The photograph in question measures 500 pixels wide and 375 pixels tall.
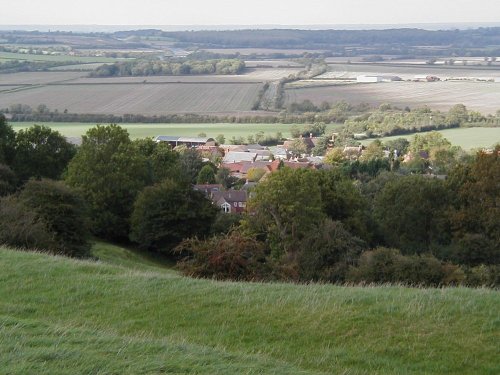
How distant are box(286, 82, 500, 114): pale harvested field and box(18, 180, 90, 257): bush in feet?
263

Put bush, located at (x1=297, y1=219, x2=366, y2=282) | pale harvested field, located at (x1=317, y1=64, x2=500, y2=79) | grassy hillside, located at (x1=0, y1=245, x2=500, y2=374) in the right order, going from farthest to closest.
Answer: pale harvested field, located at (x1=317, y1=64, x2=500, y2=79) → bush, located at (x1=297, y1=219, x2=366, y2=282) → grassy hillside, located at (x1=0, y1=245, x2=500, y2=374)

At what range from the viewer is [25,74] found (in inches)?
4727

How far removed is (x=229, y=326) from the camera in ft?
38.2

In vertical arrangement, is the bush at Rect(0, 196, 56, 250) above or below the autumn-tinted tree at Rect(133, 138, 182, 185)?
above

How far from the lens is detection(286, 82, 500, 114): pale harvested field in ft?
348

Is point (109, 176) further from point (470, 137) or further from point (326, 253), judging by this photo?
point (470, 137)

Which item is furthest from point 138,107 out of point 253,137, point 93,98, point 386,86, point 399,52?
point 399,52

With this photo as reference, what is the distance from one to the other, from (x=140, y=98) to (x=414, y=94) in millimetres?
39503

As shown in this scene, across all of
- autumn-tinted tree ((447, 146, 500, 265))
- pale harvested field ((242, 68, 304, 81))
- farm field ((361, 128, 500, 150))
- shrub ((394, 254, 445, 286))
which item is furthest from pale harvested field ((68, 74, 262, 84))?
shrub ((394, 254, 445, 286))

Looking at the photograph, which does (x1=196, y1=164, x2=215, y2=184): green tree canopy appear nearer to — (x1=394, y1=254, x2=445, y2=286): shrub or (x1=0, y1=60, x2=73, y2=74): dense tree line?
(x1=394, y1=254, x2=445, y2=286): shrub

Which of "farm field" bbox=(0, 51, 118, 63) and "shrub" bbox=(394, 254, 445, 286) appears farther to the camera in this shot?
"farm field" bbox=(0, 51, 118, 63)

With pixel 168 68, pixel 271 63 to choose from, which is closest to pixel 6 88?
pixel 168 68

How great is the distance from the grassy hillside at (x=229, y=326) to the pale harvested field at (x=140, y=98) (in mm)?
80383

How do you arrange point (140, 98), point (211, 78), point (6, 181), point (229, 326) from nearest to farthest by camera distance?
point (229, 326) < point (6, 181) < point (140, 98) < point (211, 78)
